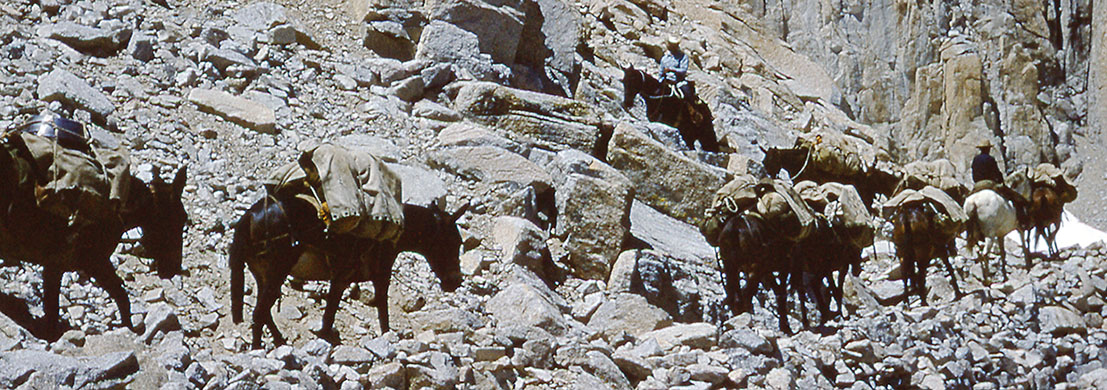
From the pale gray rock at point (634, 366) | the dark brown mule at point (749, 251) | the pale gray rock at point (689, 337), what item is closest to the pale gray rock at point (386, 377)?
the pale gray rock at point (634, 366)

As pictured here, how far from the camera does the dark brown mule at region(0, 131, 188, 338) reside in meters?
6.56

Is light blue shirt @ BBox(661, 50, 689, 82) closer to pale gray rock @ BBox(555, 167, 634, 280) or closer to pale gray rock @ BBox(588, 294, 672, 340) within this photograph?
pale gray rock @ BBox(555, 167, 634, 280)

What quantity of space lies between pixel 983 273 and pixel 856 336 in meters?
5.09

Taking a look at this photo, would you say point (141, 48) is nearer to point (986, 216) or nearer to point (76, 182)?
point (76, 182)

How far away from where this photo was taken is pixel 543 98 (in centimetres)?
1372

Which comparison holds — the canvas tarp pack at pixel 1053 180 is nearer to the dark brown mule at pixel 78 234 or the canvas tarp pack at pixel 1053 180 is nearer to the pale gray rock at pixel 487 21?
the pale gray rock at pixel 487 21

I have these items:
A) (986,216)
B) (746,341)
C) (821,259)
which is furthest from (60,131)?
(986,216)

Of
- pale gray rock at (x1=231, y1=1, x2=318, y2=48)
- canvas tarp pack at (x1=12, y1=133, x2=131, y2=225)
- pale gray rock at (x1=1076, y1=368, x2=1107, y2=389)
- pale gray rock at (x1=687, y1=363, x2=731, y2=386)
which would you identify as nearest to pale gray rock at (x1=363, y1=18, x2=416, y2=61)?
pale gray rock at (x1=231, y1=1, x2=318, y2=48)

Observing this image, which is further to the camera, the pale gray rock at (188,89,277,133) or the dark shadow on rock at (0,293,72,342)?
the pale gray rock at (188,89,277,133)

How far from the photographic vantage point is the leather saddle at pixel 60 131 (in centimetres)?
682

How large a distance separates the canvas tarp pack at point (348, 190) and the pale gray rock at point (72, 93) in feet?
13.9

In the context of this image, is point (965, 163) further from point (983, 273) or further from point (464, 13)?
point (464, 13)

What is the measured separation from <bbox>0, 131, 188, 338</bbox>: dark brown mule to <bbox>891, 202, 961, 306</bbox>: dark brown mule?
7.41 meters

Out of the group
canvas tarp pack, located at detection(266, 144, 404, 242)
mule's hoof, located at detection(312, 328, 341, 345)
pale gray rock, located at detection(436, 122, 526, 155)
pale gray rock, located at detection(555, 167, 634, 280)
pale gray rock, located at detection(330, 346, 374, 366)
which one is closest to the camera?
pale gray rock, located at detection(330, 346, 374, 366)
